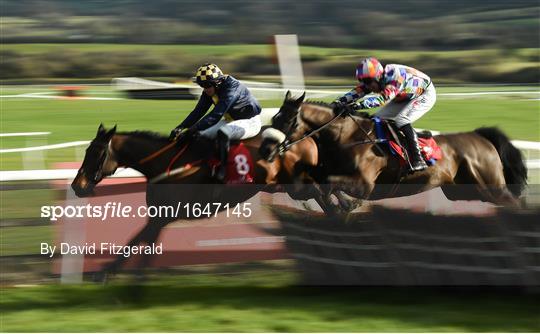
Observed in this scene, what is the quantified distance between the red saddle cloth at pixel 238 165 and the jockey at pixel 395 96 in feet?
2.46

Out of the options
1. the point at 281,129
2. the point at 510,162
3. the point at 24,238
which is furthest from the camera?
the point at 510,162

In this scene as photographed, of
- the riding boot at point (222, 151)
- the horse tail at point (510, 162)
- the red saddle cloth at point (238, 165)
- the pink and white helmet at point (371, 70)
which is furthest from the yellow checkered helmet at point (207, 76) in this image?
the horse tail at point (510, 162)

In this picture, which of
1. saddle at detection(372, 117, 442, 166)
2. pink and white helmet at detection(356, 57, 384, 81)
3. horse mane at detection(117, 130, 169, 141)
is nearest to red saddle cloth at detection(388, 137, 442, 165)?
saddle at detection(372, 117, 442, 166)

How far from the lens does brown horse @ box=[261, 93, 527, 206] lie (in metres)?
5.42

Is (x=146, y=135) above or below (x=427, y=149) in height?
above

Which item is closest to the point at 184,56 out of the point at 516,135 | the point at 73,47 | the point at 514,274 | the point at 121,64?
→ the point at 121,64

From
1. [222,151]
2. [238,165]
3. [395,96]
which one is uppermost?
[395,96]

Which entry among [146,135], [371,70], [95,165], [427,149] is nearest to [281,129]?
[371,70]

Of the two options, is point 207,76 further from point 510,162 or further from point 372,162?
point 510,162

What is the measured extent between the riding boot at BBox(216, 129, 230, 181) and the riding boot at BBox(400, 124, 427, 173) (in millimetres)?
1284

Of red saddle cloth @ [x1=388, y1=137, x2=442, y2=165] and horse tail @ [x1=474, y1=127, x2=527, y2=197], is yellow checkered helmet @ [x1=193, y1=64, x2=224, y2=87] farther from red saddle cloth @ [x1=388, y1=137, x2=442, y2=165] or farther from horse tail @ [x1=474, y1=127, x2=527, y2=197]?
horse tail @ [x1=474, y1=127, x2=527, y2=197]

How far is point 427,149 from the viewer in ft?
18.5

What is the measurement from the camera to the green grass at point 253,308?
401 cm

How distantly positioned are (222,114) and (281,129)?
0.42 meters
